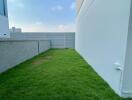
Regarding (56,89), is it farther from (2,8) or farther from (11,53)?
(2,8)

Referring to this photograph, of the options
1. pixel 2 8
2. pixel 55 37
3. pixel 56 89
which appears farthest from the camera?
pixel 55 37

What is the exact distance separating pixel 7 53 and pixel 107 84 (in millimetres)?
3466

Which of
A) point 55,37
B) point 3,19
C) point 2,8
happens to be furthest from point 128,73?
point 55,37

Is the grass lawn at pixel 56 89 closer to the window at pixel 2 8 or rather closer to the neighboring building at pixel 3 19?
the neighboring building at pixel 3 19

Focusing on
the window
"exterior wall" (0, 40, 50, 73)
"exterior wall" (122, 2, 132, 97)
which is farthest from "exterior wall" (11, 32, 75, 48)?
"exterior wall" (122, 2, 132, 97)

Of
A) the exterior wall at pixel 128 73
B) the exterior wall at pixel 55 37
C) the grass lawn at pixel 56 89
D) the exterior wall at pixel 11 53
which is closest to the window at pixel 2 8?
the exterior wall at pixel 11 53

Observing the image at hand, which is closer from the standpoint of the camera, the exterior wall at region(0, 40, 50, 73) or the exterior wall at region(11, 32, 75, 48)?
the exterior wall at region(0, 40, 50, 73)

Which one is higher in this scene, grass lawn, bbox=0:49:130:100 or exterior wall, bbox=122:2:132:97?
exterior wall, bbox=122:2:132:97

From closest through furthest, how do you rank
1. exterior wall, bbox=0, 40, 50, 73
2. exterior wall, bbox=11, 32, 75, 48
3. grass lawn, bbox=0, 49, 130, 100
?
grass lawn, bbox=0, 49, 130, 100 → exterior wall, bbox=0, 40, 50, 73 → exterior wall, bbox=11, 32, 75, 48

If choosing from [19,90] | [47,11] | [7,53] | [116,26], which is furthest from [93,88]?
[47,11]

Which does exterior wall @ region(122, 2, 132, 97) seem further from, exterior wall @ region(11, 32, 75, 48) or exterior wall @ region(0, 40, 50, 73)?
exterior wall @ region(11, 32, 75, 48)

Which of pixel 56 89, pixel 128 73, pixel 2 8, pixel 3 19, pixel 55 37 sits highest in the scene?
pixel 2 8

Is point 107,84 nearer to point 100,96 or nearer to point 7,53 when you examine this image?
point 100,96

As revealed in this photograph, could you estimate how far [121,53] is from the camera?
2.33m
